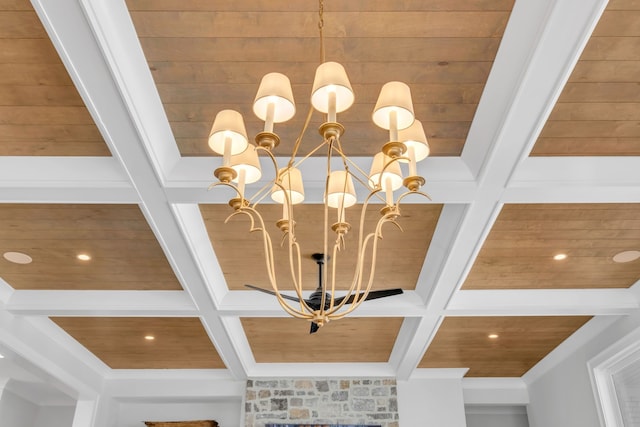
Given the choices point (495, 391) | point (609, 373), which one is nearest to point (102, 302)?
point (609, 373)

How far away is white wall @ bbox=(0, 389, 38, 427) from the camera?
6.65 metres

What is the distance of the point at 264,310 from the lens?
4215 millimetres

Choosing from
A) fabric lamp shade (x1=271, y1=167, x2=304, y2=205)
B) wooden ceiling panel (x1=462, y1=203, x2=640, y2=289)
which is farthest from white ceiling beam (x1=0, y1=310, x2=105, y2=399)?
wooden ceiling panel (x1=462, y1=203, x2=640, y2=289)

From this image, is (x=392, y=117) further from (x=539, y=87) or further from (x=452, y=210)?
(x=452, y=210)

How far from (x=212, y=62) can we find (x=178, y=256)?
1.57 m

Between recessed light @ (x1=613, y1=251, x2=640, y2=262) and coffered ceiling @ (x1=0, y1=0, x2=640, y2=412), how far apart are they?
7 cm

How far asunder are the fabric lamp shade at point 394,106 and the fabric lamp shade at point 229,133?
427 mm

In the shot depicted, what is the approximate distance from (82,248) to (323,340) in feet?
8.12

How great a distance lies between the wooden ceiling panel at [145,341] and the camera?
15.8ft

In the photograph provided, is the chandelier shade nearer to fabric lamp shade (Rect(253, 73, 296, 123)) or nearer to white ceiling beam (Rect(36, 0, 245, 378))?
fabric lamp shade (Rect(253, 73, 296, 123))

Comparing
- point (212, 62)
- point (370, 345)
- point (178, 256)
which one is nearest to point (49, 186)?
point (178, 256)

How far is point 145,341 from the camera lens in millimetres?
5344

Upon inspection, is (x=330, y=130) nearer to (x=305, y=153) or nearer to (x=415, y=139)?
(x=415, y=139)

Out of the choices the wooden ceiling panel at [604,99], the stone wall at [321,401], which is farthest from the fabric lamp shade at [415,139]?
the stone wall at [321,401]
